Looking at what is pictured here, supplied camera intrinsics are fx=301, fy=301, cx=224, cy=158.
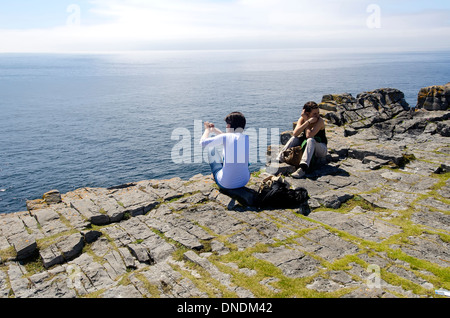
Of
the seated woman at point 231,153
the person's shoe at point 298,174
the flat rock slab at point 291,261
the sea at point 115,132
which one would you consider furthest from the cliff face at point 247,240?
the sea at point 115,132

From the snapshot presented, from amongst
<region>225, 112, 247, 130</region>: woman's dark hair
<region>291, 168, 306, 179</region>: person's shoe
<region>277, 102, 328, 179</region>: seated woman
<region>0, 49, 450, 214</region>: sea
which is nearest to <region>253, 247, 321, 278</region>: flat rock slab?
<region>225, 112, 247, 130</region>: woman's dark hair

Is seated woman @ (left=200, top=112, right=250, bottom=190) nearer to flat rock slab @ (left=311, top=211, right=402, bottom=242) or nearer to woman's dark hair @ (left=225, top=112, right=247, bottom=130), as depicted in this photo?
woman's dark hair @ (left=225, top=112, right=247, bottom=130)

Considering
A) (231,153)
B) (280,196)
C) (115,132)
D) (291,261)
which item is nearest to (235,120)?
(231,153)

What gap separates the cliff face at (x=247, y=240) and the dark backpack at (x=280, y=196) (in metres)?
0.29

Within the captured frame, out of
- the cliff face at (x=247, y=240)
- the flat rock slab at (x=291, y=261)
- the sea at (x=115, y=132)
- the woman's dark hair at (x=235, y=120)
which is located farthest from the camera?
the sea at (x=115, y=132)

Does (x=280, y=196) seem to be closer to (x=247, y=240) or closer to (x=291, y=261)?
(x=247, y=240)

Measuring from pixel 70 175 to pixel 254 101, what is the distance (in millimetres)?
50805

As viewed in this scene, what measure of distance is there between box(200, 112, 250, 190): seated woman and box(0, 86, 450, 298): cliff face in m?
0.56

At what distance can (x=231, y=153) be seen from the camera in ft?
30.2

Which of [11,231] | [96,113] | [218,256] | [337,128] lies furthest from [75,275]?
[96,113]

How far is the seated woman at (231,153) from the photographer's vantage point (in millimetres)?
9094

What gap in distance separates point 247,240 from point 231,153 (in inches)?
111

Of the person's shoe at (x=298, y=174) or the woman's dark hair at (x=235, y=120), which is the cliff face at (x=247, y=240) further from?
the woman's dark hair at (x=235, y=120)

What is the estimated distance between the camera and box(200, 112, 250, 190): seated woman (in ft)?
29.8
